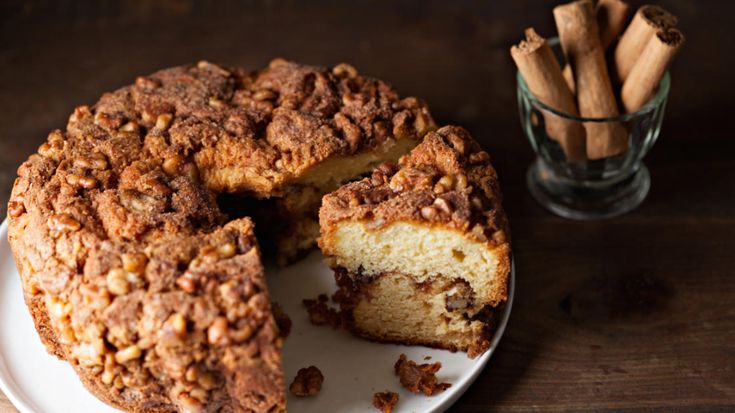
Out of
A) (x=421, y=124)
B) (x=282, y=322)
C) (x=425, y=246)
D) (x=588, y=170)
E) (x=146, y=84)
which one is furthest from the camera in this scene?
(x=588, y=170)

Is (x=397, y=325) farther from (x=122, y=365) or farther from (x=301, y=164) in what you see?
(x=122, y=365)

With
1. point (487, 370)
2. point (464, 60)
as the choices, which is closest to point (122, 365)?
point (487, 370)

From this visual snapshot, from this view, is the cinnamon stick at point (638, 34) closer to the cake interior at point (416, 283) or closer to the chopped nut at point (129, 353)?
the cake interior at point (416, 283)

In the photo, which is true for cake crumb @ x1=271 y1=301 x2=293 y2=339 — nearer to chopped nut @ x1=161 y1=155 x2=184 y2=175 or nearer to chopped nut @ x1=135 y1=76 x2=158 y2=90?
chopped nut @ x1=161 y1=155 x2=184 y2=175

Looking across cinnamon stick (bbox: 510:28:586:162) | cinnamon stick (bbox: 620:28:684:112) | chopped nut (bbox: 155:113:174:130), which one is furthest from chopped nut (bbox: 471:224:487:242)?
chopped nut (bbox: 155:113:174:130)

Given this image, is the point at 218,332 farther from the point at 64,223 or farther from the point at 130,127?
the point at 130,127

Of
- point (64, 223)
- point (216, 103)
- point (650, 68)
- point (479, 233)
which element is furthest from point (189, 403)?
point (650, 68)
